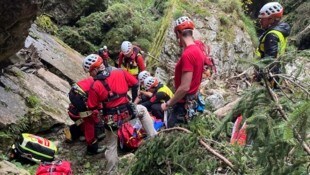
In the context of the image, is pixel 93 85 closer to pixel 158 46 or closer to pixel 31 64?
pixel 31 64

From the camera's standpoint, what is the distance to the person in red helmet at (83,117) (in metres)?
6.93

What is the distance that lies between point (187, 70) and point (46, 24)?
33.0 ft

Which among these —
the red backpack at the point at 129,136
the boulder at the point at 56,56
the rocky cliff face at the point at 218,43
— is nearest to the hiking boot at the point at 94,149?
the red backpack at the point at 129,136

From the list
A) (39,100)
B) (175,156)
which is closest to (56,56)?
(39,100)

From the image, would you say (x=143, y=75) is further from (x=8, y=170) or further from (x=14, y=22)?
(x=8, y=170)

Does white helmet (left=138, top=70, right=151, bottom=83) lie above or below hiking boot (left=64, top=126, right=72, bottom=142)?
above

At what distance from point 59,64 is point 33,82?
2.06 meters

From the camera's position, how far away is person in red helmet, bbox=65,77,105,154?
6926mm

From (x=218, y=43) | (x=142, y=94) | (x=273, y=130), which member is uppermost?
(x=273, y=130)

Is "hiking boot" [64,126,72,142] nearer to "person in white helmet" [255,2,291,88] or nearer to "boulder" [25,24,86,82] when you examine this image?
"boulder" [25,24,86,82]

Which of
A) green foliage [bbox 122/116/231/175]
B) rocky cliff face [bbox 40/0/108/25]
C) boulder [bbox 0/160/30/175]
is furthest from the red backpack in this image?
rocky cliff face [bbox 40/0/108/25]

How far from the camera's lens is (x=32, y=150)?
6844 mm

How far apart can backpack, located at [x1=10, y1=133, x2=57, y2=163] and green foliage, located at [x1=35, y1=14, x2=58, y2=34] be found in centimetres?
735

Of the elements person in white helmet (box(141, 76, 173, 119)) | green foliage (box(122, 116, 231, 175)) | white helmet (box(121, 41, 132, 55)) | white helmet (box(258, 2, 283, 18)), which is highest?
white helmet (box(258, 2, 283, 18))
